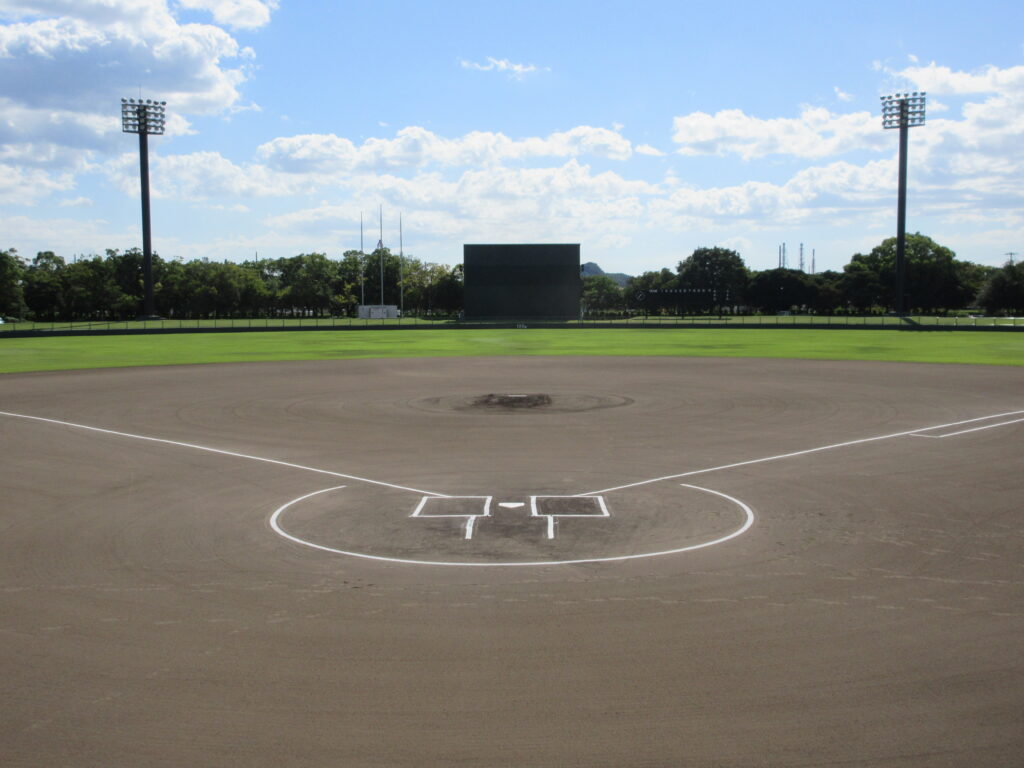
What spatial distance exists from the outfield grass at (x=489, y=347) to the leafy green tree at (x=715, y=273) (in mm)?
82482

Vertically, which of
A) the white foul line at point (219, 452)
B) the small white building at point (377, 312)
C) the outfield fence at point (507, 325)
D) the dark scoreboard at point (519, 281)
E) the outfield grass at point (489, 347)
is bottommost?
the white foul line at point (219, 452)

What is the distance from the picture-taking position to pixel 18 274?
127062 mm

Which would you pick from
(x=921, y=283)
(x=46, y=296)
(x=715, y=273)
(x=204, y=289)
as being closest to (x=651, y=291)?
(x=715, y=273)

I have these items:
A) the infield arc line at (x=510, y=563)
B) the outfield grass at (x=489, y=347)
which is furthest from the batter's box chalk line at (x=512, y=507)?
the outfield grass at (x=489, y=347)

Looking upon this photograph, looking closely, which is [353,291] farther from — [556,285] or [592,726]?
[592,726]

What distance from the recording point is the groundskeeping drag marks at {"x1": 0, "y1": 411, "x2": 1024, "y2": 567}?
11547 mm

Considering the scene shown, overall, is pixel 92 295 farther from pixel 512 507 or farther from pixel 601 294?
pixel 512 507

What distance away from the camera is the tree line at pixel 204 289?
430ft

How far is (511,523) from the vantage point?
13.0 m

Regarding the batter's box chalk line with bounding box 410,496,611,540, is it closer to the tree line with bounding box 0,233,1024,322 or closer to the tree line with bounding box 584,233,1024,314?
the tree line with bounding box 0,233,1024,322

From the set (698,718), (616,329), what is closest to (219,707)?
(698,718)

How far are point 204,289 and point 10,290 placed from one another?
26.1 meters

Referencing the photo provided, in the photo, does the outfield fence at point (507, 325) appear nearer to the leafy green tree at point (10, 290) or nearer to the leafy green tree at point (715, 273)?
the leafy green tree at point (10, 290)

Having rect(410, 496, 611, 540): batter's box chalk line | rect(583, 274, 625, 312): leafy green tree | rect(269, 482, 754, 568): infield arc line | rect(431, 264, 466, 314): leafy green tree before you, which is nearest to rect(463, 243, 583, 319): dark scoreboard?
rect(431, 264, 466, 314): leafy green tree
